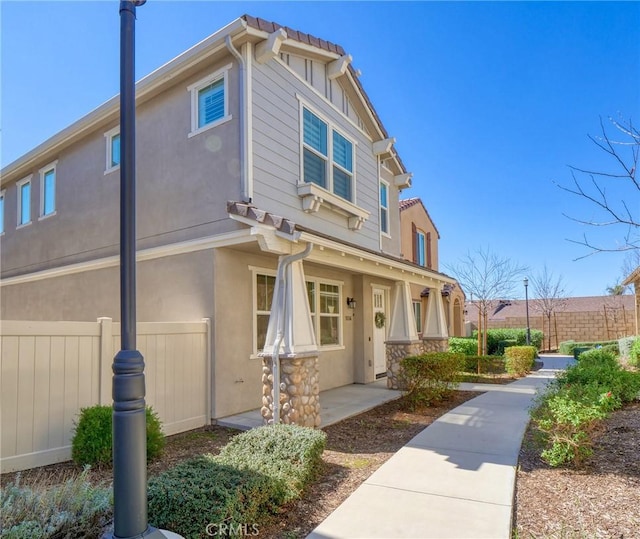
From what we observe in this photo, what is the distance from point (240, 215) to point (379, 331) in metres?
7.28

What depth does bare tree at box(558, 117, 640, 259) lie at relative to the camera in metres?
4.31

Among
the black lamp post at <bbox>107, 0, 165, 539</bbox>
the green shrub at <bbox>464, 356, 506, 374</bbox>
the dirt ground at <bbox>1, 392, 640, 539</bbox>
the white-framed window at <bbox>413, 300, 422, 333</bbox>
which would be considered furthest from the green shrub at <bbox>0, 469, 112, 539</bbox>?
the white-framed window at <bbox>413, 300, 422, 333</bbox>

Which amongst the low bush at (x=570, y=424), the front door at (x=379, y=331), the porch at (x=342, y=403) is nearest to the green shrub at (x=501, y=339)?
the front door at (x=379, y=331)

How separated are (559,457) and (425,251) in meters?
15.8

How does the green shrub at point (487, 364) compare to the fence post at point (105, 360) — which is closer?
the fence post at point (105, 360)

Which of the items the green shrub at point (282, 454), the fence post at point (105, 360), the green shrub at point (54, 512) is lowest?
the green shrub at point (282, 454)

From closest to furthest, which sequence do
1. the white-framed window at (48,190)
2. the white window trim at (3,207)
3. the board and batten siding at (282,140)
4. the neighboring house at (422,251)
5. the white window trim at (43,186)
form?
the board and batten siding at (282,140), the white window trim at (43,186), the white-framed window at (48,190), the white window trim at (3,207), the neighboring house at (422,251)

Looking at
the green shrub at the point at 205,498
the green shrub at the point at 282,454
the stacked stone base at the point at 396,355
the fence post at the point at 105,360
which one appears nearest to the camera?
the green shrub at the point at 205,498

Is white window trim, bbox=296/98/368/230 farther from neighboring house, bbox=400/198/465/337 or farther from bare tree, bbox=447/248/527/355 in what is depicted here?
bare tree, bbox=447/248/527/355

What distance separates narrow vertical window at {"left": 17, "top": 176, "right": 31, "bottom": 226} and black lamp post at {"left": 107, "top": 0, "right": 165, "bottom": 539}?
12.8m

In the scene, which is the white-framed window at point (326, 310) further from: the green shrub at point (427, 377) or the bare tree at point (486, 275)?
the bare tree at point (486, 275)

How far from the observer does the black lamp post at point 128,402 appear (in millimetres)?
2541

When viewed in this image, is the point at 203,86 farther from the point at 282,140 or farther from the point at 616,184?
the point at 616,184

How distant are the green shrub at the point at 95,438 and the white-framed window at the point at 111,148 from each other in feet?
22.3
